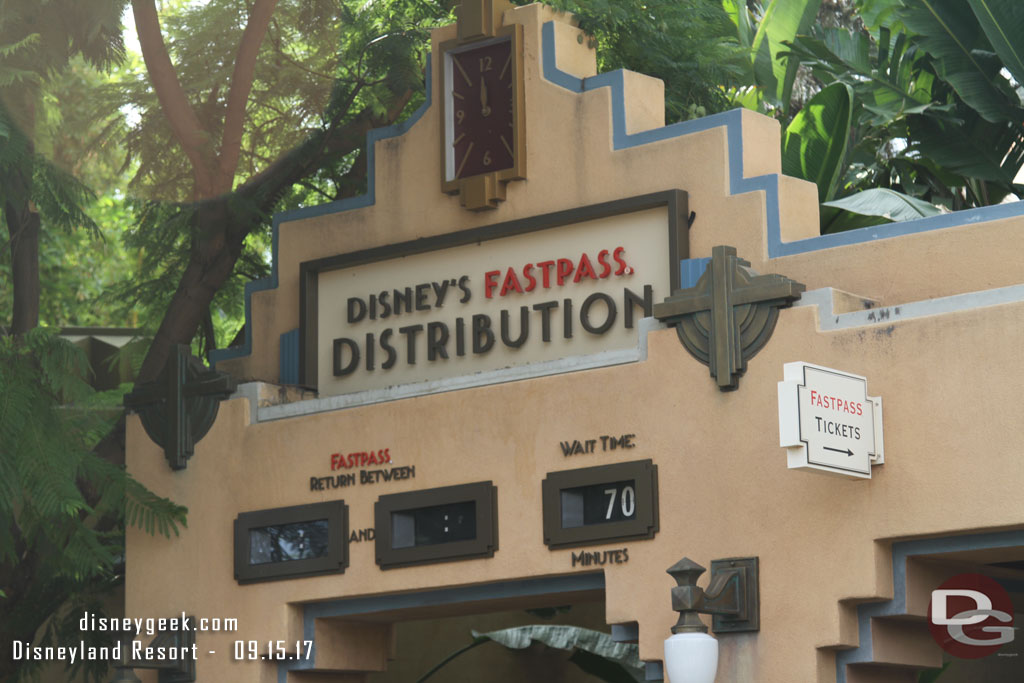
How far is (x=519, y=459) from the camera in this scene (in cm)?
1271

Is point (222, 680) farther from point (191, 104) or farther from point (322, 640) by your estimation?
point (191, 104)

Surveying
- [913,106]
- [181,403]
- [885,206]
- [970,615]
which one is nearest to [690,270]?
[885,206]

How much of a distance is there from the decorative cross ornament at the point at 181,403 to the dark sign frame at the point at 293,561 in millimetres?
978

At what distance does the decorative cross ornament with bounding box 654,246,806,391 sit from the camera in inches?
458

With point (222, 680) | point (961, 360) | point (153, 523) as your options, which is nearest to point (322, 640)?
point (222, 680)

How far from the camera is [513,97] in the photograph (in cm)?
1402

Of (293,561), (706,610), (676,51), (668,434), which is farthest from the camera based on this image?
(676,51)

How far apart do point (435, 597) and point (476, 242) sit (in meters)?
3.11

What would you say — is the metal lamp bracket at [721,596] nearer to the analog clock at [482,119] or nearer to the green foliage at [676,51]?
the analog clock at [482,119]

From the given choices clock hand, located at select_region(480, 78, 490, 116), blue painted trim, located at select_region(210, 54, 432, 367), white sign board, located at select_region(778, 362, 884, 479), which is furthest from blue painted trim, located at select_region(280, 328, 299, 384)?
white sign board, located at select_region(778, 362, 884, 479)

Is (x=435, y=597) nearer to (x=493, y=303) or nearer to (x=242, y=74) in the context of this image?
(x=493, y=303)

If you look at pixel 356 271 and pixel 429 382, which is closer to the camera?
pixel 429 382

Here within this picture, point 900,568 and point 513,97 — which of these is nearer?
point 900,568

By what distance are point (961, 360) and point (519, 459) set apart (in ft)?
11.9
